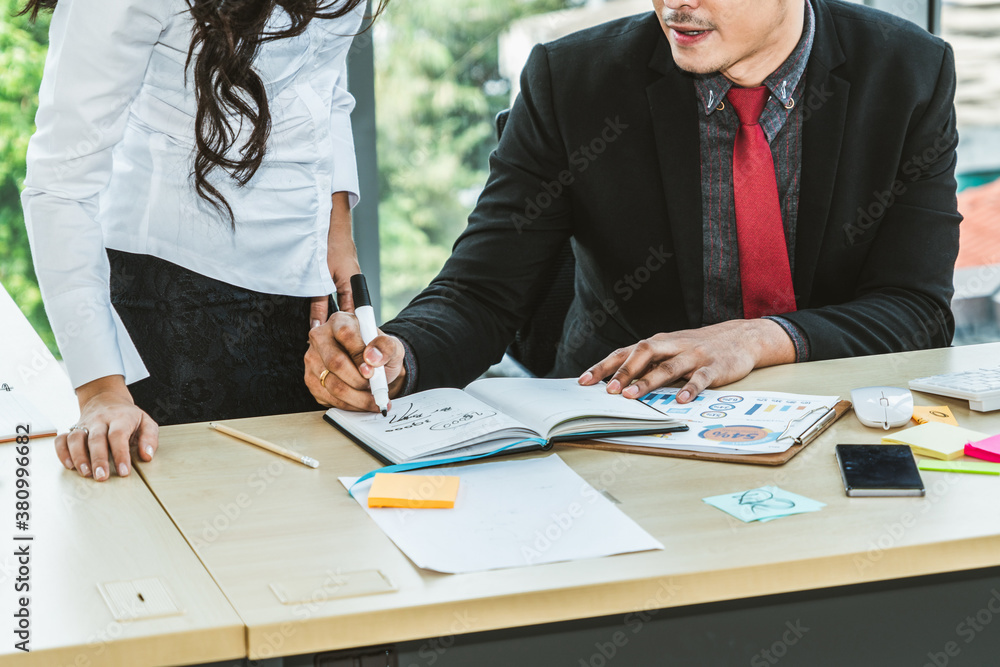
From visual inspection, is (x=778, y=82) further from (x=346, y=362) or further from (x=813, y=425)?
(x=346, y=362)

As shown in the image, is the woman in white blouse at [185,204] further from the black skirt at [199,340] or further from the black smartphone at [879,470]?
the black smartphone at [879,470]

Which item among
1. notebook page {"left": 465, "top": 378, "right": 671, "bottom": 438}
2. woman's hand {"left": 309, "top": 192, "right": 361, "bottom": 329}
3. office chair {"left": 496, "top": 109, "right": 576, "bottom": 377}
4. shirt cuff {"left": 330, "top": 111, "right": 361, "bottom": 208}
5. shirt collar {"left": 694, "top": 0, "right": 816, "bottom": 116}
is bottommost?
office chair {"left": 496, "top": 109, "right": 576, "bottom": 377}

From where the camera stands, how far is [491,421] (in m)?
1.07

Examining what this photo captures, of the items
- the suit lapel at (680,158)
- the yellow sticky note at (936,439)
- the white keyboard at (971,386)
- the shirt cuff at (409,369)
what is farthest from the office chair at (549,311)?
the yellow sticky note at (936,439)

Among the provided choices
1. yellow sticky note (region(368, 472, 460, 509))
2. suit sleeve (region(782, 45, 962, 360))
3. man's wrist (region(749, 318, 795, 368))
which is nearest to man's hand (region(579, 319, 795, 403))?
man's wrist (region(749, 318, 795, 368))

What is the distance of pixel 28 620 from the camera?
0.70 meters

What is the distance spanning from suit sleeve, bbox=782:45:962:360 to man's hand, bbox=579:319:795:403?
153 mm

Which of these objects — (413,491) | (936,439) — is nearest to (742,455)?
(936,439)

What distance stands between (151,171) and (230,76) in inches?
8.0

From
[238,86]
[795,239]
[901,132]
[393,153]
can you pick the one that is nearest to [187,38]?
[238,86]

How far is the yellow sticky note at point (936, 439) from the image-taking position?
100cm

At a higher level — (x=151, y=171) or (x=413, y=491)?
(x=151, y=171)

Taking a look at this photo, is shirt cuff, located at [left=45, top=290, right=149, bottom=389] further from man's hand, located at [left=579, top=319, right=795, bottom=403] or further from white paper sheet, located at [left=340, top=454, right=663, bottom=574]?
man's hand, located at [left=579, top=319, right=795, bottom=403]

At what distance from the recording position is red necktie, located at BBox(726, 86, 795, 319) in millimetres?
1604
